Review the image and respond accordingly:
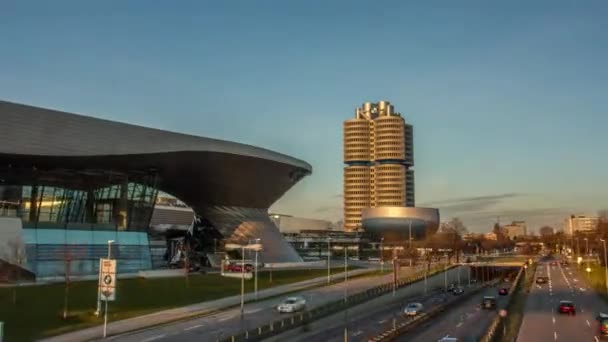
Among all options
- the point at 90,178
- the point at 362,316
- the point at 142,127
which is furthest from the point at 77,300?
the point at 90,178

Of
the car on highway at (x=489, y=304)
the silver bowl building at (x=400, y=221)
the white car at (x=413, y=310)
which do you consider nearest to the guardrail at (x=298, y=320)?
the white car at (x=413, y=310)

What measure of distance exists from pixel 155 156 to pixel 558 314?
4966cm

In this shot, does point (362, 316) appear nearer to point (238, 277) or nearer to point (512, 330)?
point (512, 330)

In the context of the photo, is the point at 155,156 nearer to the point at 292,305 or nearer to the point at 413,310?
the point at 292,305

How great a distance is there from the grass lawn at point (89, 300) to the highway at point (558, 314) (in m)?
27.6

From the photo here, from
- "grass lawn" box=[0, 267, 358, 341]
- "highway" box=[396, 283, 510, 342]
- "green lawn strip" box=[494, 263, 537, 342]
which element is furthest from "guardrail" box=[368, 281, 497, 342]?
"grass lawn" box=[0, 267, 358, 341]

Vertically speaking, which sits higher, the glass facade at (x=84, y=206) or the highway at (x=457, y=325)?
the glass facade at (x=84, y=206)

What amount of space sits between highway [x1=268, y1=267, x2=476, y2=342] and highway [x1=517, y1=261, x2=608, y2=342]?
9273mm

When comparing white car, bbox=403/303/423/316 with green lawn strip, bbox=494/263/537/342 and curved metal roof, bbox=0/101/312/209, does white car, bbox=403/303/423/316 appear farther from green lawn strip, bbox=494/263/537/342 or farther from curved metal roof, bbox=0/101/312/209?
curved metal roof, bbox=0/101/312/209

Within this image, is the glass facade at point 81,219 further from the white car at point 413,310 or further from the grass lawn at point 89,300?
the white car at point 413,310

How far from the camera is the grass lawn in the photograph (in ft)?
125

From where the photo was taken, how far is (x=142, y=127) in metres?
73.4

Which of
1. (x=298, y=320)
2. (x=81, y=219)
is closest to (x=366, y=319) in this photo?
(x=298, y=320)

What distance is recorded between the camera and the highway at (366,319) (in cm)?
3709
